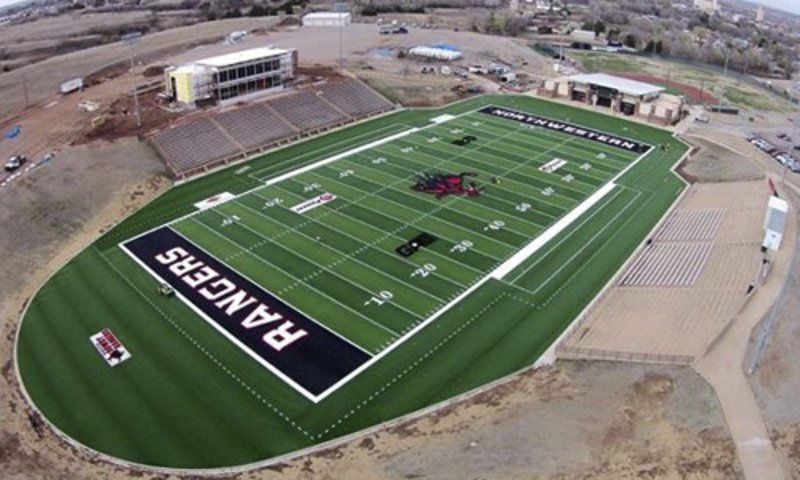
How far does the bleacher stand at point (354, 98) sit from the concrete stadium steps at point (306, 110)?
1.49m

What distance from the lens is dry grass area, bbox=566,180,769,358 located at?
30938 millimetres

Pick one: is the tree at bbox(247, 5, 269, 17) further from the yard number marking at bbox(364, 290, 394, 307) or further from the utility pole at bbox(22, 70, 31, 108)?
the yard number marking at bbox(364, 290, 394, 307)

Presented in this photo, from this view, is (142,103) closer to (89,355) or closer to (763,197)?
(89,355)

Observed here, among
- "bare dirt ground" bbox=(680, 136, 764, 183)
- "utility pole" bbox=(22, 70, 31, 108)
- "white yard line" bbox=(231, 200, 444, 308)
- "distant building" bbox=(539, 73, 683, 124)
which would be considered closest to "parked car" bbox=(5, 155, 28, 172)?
"utility pole" bbox=(22, 70, 31, 108)

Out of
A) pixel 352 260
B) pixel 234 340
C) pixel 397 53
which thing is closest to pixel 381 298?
pixel 352 260

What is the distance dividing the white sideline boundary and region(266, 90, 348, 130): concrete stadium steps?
7033 millimetres

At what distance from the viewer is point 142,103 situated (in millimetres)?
62906

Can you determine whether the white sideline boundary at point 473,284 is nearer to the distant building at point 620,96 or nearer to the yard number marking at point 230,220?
the yard number marking at point 230,220

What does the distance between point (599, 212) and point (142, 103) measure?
4490 centimetres

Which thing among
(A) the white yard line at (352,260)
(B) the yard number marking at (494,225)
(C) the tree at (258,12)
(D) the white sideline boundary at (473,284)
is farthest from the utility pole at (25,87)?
(C) the tree at (258,12)

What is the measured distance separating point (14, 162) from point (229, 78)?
69.5 feet

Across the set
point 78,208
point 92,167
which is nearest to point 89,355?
point 78,208

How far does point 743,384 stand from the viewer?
27453 mm

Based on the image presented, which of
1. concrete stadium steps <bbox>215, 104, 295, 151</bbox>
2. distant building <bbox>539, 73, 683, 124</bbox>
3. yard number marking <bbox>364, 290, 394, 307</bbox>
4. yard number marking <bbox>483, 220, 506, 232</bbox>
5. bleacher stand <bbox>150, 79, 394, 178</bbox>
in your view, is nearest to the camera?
yard number marking <bbox>364, 290, 394, 307</bbox>
